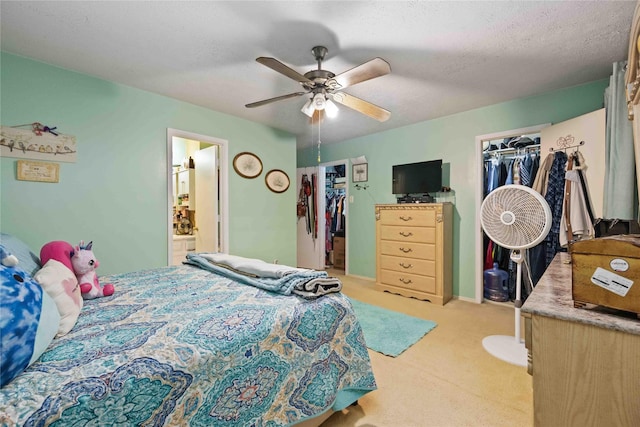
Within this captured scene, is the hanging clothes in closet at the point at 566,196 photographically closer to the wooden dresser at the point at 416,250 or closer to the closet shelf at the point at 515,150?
the closet shelf at the point at 515,150

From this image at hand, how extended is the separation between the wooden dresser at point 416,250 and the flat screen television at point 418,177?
30 cm

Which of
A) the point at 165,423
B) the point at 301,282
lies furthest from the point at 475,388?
the point at 165,423

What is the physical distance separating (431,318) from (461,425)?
146 cm

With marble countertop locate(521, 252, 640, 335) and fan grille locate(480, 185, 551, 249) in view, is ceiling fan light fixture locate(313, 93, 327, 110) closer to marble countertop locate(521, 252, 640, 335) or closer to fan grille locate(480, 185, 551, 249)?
fan grille locate(480, 185, 551, 249)

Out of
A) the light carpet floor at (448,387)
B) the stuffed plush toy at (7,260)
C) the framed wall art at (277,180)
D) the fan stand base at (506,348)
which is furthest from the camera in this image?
the framed wall art at (277,180)

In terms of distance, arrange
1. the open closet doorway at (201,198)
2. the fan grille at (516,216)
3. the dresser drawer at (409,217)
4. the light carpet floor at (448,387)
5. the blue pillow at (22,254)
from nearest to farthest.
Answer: the blue pillow at (22,254)
the light carpet floor at (448,387)
the fan grille at (516,216)
the open closet doorway at (201,198)
the dresser drawer at (409,217)

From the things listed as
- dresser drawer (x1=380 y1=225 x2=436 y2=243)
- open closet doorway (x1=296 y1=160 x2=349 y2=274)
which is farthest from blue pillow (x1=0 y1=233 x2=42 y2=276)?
open closet doorway (x1=296 y1=160 x2=349 y2=274)

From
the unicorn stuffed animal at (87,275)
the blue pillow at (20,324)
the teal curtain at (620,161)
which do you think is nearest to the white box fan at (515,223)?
the teal curtain at (620,161)

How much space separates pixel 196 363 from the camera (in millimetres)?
918

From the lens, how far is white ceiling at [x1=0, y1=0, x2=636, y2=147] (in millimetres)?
1587

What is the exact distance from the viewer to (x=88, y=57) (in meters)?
2.10

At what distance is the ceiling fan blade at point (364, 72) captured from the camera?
163 centimetres

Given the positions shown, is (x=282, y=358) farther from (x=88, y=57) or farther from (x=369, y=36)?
(x=88, y=57)

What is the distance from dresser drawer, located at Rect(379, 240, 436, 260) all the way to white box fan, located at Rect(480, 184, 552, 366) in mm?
1049
